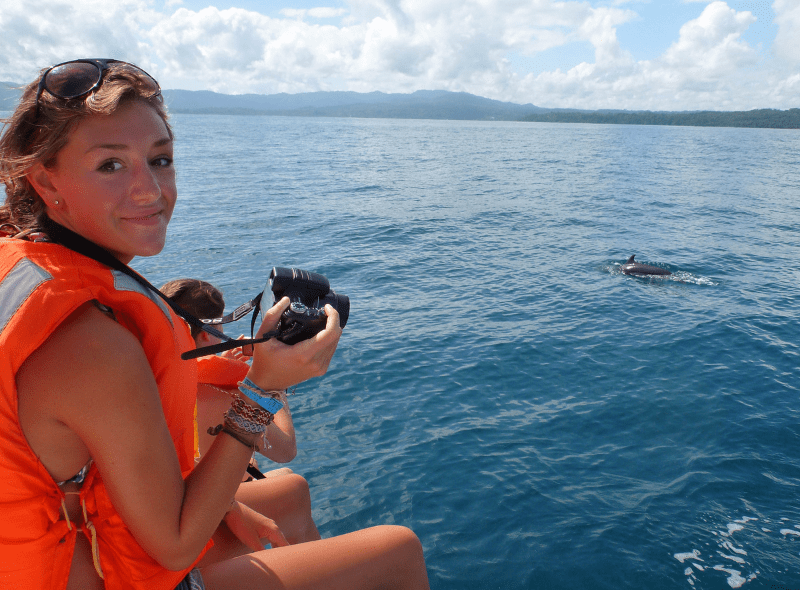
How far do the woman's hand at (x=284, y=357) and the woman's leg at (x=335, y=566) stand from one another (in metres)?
0.88

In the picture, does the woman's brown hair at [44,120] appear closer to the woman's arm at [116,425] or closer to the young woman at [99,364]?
the young woman at [99,364]

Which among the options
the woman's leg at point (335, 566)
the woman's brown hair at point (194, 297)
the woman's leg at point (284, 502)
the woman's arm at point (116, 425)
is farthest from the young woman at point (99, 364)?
the woman's brown hair at point (194, 297)

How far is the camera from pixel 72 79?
1.66 meters

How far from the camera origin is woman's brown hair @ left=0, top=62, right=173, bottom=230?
1618mm

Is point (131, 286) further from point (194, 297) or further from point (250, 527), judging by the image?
point (194, 297)

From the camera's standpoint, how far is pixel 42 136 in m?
1.64

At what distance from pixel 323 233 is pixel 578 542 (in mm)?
16193

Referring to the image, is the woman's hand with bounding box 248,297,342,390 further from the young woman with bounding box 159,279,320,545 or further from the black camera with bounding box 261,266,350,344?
the young woman with bounding box 159,279,320,545

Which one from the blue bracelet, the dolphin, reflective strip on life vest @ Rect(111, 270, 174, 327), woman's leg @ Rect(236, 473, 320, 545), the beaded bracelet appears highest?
reflective strip on life vest @ Rect(111, 270, 174, 327)

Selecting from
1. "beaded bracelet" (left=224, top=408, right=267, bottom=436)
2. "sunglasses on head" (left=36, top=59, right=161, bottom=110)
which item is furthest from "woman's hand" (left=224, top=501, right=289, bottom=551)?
"sunglasses on head" (left=36, top=59, right=161, bottom=110)

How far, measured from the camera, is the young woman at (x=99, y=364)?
143 cm

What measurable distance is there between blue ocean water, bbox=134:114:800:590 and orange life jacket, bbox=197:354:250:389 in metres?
2.85

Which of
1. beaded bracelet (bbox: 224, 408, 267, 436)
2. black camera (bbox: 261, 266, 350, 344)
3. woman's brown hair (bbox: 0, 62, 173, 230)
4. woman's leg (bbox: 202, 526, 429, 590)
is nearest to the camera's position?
woman's brown hair (bbox: 0, 62, 173, 230)

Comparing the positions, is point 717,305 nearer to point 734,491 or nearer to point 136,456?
point 734,491
